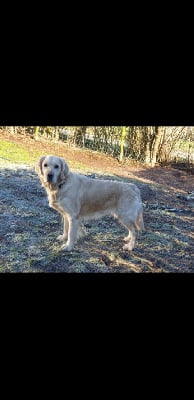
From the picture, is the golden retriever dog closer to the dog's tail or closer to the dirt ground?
the dog's tail

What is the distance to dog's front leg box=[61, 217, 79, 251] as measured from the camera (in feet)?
8.39

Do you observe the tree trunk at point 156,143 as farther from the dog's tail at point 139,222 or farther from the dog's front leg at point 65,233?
the dog's front leg at point 65,233

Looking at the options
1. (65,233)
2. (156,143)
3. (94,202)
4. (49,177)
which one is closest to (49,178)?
(49,177)

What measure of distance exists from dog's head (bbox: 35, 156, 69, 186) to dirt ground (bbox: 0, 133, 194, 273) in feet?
0.87

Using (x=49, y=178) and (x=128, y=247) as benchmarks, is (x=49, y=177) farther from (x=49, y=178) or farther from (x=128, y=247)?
(x=128, y=247)

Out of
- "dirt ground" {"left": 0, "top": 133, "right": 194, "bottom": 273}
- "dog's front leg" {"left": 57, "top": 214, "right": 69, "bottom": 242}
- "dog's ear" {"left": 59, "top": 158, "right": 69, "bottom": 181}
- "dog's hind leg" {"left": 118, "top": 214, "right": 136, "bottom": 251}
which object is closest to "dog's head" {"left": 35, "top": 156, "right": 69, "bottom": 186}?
"dog's ear" {"left": 59, "top": 158, "right": 69, "bottom": 181}

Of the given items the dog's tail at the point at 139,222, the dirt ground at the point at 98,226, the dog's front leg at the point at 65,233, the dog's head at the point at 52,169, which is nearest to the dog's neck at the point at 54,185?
the dog's head at the point at 52,169

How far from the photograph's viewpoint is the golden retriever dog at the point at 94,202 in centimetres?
245

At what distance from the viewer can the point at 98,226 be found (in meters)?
2.89

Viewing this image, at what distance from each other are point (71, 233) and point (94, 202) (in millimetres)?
271

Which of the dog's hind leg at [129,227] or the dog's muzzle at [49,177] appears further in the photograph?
the dog's hind leg at [129,227]
